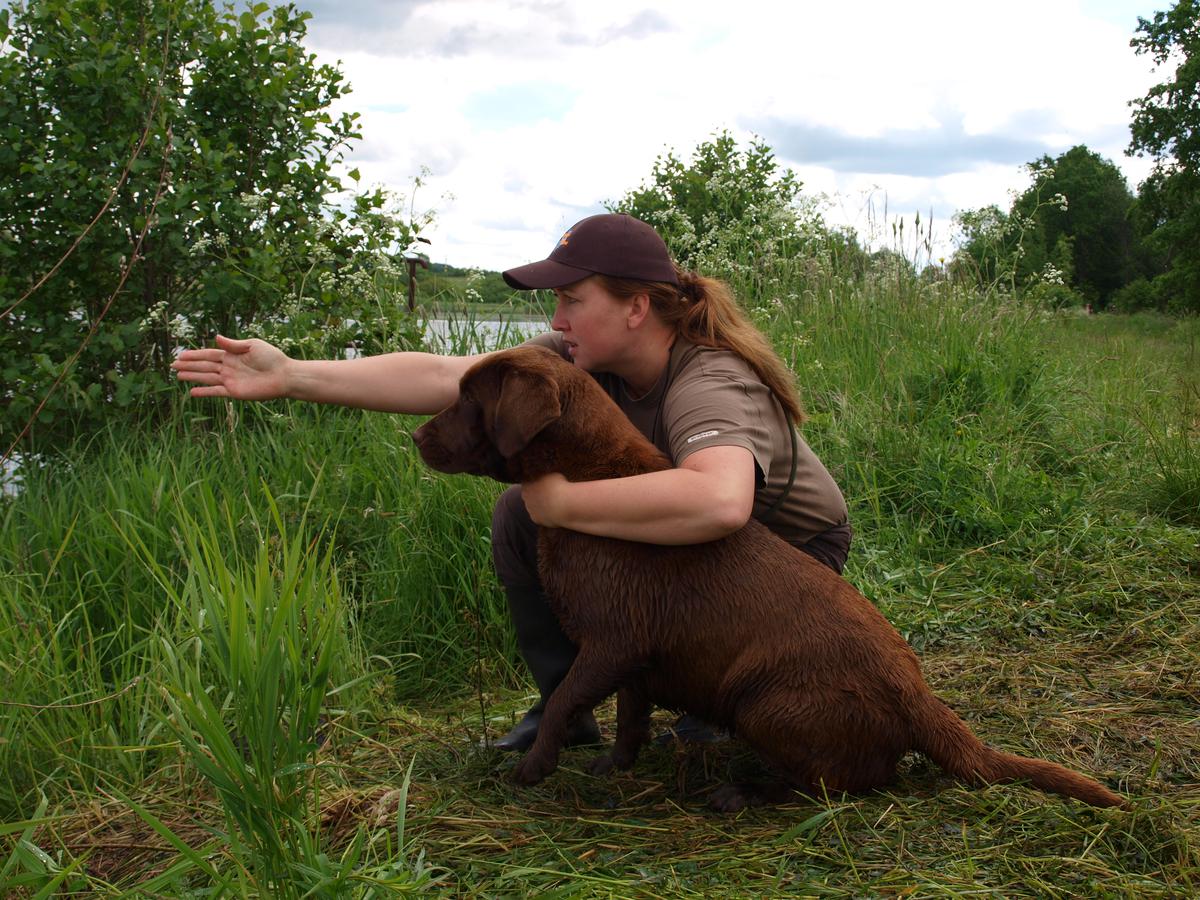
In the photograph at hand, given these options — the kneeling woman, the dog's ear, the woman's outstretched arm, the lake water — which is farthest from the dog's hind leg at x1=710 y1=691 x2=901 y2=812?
the lake water

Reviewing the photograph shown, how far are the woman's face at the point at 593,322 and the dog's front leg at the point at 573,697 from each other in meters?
0.94

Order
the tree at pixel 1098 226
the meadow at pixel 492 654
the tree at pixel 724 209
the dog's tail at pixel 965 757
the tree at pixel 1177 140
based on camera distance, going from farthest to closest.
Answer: the tree at pixel 1098 226
the tree at pixel 1177 140
the tree at pixel 724 209
the dog's tail at pixel 965 757
the meadow at pixel 492 654

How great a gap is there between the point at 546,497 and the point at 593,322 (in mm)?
622

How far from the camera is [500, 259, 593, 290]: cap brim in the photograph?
3107 mm

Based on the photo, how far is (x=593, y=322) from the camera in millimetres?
3168

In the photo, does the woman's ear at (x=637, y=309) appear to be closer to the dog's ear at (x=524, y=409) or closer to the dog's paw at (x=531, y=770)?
the dog's ear at (x=524, y=409)

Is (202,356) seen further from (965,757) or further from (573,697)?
(965,757)

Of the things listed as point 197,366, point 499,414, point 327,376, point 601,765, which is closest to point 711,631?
point 601,765

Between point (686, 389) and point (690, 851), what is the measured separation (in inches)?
51.0

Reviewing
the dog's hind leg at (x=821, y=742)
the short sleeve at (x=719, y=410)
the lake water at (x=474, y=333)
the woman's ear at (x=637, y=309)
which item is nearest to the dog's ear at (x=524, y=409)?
the short sleeve at (x=719, y=410)

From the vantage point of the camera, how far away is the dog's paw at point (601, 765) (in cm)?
317

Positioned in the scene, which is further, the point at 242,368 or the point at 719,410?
the point at 242,368

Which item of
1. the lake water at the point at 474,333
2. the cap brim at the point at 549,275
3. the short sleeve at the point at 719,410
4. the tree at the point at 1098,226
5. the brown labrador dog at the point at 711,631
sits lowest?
the brown labrador dog at the point at 711,631

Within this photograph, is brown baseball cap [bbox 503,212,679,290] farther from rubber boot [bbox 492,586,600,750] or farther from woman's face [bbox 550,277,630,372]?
rubber boot [bbox 492,586,600,750]
